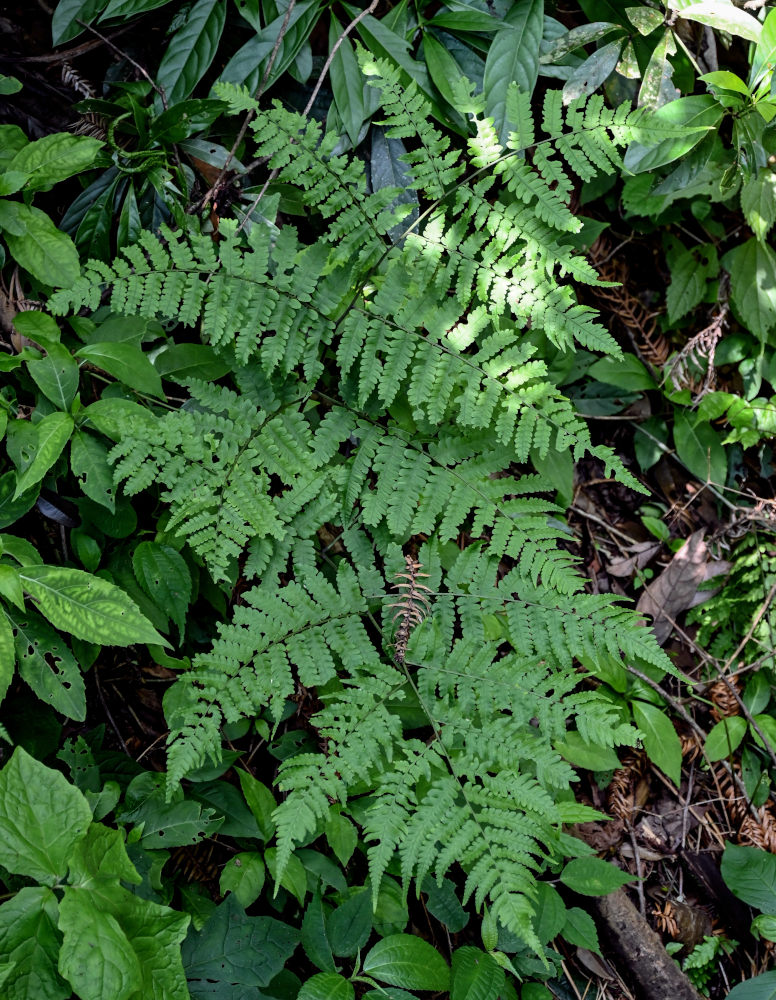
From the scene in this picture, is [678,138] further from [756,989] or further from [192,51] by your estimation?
[756,989]

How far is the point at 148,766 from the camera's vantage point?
261cm

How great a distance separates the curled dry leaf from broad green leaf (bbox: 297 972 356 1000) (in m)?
2.06

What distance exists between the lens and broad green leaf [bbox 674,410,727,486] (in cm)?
357

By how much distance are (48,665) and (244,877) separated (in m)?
0.93

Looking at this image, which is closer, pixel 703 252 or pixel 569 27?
pixel 569 27

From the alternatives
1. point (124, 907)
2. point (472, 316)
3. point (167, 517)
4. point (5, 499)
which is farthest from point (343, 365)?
point (124, 907)

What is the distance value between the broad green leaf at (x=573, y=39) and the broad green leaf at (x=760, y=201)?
0.88 m

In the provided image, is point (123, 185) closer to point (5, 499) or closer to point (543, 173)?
point (5, 499)

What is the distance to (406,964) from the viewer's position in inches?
93.4

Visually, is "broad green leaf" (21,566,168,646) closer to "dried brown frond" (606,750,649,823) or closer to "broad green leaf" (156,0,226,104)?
"broad green leaf" (156,0,226,104)

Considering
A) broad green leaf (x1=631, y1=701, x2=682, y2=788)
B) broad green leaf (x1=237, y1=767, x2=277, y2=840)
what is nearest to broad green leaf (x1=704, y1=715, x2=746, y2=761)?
broad green leaf (x1=631, y1=701, x2=682, y2=788)

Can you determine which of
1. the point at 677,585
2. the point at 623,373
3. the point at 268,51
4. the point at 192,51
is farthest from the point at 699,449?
the point at 192,51

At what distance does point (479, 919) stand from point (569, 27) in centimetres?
368

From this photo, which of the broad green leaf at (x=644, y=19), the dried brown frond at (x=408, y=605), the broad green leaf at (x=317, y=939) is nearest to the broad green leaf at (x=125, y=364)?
the dried brown frond at (x=408, y=605)
